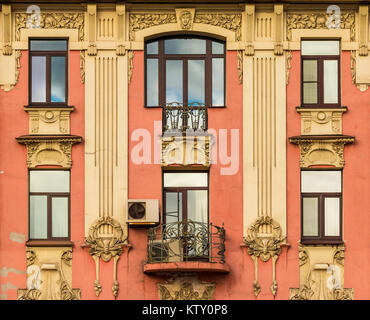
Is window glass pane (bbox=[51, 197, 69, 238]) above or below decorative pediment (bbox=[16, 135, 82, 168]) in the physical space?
below

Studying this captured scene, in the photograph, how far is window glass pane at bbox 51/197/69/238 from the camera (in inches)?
1324

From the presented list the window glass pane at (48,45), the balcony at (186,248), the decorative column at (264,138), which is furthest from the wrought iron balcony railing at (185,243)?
the window glass pane at (48,45)

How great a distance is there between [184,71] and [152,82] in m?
0.91

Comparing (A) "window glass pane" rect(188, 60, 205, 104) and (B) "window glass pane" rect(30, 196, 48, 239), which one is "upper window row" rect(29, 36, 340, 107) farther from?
(B) "window glass pane" rect(30, 196, 48, 239)

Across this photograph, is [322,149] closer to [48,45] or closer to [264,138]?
[264,138]

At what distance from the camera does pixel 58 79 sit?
34.3 metres

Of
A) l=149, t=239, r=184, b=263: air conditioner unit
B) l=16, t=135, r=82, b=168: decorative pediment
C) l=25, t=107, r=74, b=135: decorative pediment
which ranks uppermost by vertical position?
l=25, t=107, r=74, b=135: decorative pediment

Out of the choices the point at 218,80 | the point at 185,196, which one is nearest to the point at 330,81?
the point at 218,80

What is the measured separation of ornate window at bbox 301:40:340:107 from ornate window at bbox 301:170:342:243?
77.5 inches

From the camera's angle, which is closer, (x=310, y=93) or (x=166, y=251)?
(x=166, y=251)

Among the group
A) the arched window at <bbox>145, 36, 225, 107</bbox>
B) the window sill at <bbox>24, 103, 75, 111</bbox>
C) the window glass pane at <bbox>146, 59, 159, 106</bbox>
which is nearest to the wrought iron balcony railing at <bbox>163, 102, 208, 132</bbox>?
the arched window at <bbox>145, 36, 225, 107</bbox>

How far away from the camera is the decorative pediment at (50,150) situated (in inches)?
1325

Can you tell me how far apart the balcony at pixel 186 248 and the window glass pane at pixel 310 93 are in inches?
167

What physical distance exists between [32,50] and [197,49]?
445cm
